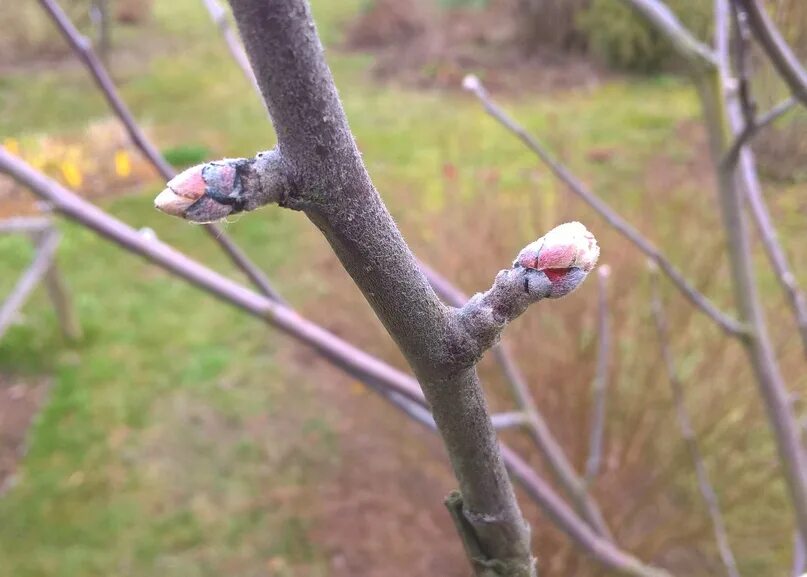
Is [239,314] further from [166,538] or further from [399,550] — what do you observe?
[399,550]

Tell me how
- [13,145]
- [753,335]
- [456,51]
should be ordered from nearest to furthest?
1. [753,335]
2. [13,145]
3. [456,51]

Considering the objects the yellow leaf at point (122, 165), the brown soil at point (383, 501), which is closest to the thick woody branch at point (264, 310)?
the brown soil at point (383, 501)

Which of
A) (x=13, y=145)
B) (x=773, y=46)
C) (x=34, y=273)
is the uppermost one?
(x=13, y=145)

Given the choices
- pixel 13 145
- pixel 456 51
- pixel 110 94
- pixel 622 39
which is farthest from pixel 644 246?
pixel 456 51

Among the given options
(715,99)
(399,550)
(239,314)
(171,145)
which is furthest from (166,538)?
(171,145)

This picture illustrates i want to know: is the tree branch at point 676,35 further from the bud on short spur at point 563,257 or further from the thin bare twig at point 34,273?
the thin bare twig at point 34,273

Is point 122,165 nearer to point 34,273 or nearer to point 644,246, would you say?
point 34,273
